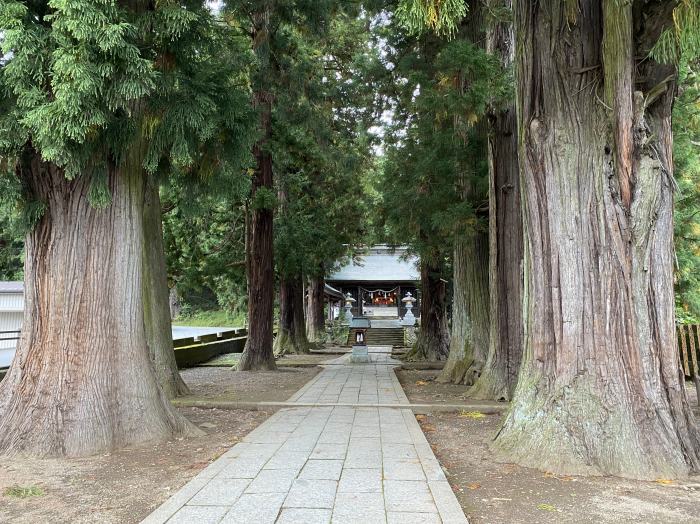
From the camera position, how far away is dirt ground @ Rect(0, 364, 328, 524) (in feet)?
11.7

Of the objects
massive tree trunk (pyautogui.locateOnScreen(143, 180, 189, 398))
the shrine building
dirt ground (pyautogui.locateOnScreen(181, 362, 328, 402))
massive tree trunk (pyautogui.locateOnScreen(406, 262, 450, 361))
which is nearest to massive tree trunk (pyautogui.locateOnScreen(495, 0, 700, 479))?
dirt ground (pyautogui.locateOnScreen(181, 362, 328, 402))

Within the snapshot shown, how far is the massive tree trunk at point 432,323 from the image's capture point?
709 inches

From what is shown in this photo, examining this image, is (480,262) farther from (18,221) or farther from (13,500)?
(13,500)

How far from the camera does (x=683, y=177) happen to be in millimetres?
A: 11977

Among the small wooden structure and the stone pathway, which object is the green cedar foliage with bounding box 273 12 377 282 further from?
the stone pathway

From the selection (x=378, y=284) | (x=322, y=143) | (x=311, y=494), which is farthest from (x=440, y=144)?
(x=378, y=284)

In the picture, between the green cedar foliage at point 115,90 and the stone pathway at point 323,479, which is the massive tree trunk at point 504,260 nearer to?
the stone pathway at point 323,479

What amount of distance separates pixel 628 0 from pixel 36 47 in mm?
5097

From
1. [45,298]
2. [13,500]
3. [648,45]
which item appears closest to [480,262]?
[648,45]

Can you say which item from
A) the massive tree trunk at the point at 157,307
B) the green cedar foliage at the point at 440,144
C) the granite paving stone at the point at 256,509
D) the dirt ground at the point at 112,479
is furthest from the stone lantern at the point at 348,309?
the granite paving stone at the point at 256,509

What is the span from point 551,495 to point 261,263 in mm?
10767

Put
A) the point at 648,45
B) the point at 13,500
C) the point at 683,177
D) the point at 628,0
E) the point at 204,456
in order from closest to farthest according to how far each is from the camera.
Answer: the point at 13,500 < the point at 628,0 < the point at 648,45 < the point at 204,456 < the point at 683,177

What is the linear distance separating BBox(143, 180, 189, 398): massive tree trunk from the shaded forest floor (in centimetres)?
532

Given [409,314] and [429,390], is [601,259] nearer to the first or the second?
[429,390]
